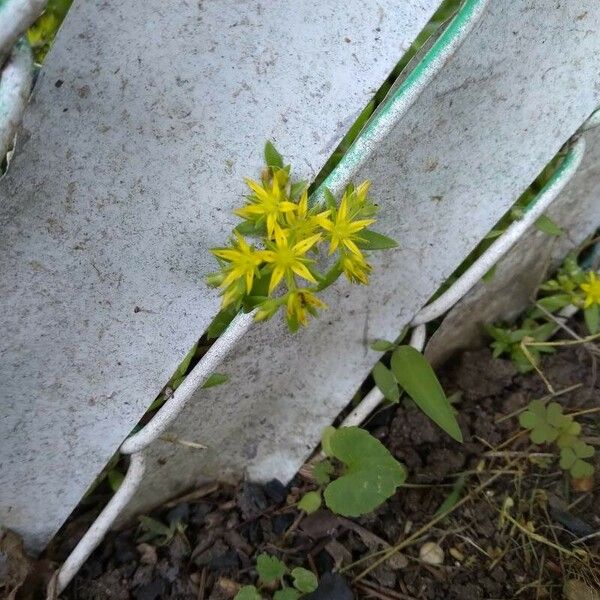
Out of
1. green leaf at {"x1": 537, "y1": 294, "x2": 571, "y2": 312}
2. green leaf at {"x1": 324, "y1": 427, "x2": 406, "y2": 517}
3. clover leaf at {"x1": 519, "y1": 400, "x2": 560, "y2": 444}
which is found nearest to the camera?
green leaf at {"x1": 324, "y1": 427, "x2": 406, "y2": 517}

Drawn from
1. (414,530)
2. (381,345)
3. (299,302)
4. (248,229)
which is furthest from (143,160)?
(414,530)

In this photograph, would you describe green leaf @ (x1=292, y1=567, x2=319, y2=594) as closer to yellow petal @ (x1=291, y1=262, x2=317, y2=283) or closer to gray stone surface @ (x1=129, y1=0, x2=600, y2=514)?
gray stone surface @ (x1=129, y1=0, x2=600, y2=514)

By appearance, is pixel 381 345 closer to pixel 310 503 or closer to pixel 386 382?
pixel 386 382

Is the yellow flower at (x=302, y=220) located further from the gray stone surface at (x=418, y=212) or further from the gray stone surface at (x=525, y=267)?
the gray stone surface at (x=525, y=267)

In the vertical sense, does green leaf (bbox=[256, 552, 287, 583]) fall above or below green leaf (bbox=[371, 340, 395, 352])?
below

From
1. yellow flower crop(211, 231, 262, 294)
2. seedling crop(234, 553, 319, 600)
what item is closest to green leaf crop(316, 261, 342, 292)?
yellow flower crop(211, 231, 262, 294)

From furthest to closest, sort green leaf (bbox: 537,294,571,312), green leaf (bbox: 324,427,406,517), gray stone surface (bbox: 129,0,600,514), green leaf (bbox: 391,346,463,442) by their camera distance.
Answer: green leaf (bbox: 537,294,571,312), green leaf (bbox: 391,346,463,442), green leaf (bbox: 324,427,406,517), gray stone surface (bbox: 129,0,600,514)

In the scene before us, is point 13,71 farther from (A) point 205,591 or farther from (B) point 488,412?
(B) point 488,412
